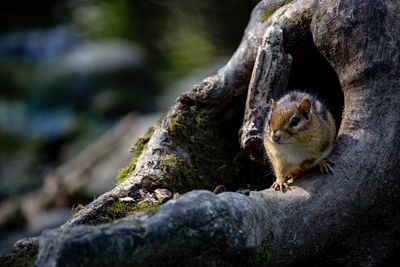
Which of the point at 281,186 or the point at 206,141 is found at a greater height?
the point at 206,141

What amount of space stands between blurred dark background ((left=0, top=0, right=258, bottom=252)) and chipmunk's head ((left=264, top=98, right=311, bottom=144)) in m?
5.71

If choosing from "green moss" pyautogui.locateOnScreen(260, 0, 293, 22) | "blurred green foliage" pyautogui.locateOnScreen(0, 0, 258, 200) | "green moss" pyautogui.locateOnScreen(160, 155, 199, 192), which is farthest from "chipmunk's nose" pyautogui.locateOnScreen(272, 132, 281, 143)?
"blurred green foliage" pyautogui.locateOnScreen(0, 0, 258, 200)

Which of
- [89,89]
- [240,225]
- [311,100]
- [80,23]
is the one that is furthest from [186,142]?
[80,23]

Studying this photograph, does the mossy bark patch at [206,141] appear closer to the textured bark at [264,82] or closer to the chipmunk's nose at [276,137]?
the textured bark at [264,82]

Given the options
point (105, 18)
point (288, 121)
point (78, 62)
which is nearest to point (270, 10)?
point (288, 121)

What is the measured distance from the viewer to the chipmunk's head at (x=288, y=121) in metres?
5.76

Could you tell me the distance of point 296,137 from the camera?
19.2 feet

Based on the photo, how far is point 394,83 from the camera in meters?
5.97

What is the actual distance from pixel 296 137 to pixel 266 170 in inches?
43.2

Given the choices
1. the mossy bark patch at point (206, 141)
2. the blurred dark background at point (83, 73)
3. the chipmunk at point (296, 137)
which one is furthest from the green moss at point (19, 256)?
the blurred dark background at point (83, 73)

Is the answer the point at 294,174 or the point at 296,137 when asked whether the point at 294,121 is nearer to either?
the point at 296,137

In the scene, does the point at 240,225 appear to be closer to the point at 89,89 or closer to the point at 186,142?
the point at 186,142

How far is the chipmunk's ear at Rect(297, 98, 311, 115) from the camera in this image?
5.79 meters

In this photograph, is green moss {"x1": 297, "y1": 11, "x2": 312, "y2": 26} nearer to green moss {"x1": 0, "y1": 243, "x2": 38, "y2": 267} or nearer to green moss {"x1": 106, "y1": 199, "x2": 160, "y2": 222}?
green moss {"x1": 106, "y1": 199, "x2": 160, "y2": 222}
